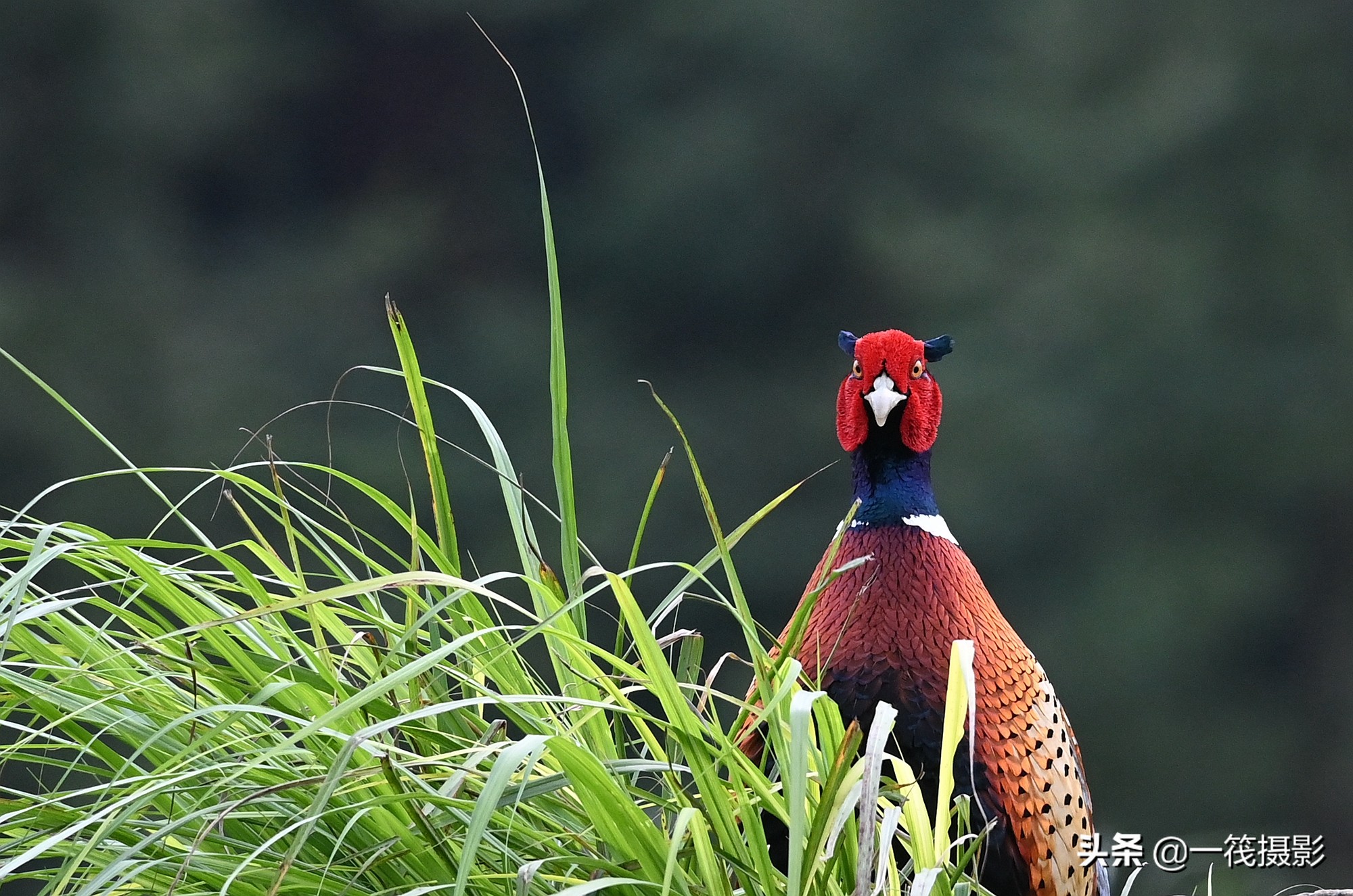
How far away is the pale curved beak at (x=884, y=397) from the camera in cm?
83

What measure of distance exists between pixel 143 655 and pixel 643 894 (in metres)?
0.26

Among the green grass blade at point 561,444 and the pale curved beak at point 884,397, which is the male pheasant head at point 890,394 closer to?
the pale curved beak at point 884,397

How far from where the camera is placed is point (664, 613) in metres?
0.59

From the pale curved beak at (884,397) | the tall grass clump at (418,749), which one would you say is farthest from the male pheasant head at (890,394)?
the tall grass clump at (418,749)

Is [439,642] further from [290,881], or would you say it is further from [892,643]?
[892,643]

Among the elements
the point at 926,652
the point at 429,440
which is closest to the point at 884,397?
the point at 926,652

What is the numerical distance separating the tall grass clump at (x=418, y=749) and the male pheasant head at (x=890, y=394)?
272 mm

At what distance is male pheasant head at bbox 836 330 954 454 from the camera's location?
84cm

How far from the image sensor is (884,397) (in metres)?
0.83

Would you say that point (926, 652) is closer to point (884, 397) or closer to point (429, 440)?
point (884, 397)

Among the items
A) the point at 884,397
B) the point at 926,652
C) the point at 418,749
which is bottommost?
the point at 418,749

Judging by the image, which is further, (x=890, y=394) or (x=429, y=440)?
(x=890, y=394)

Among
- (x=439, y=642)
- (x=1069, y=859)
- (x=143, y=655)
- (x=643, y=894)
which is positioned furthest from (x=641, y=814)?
(x=1069, y=859)

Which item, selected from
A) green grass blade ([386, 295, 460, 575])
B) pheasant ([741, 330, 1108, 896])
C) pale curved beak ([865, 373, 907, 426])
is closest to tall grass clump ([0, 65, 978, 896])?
green grass blade ([386, 295, 460, 575])
